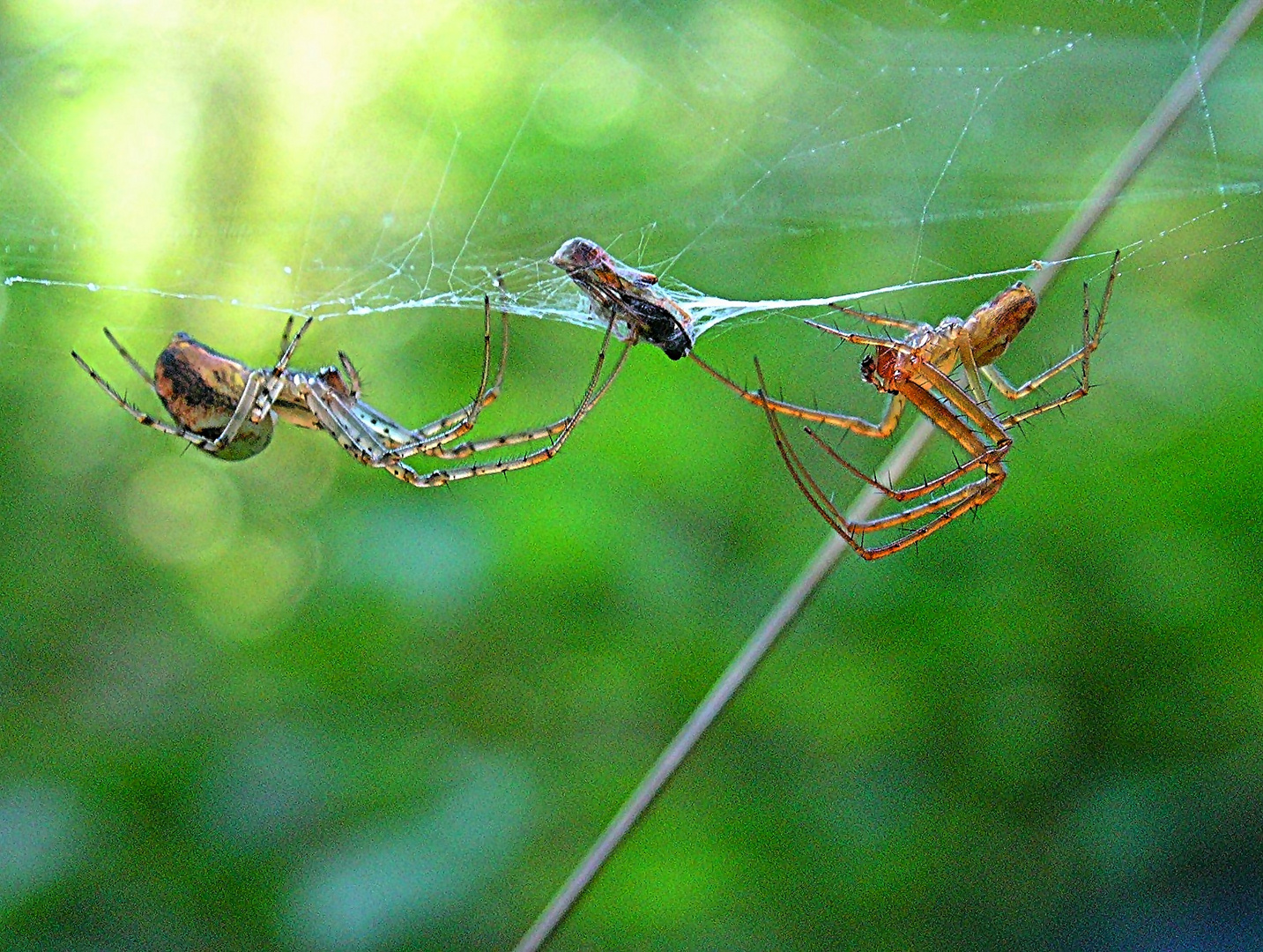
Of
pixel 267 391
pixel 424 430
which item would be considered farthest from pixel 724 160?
pixel 267 391

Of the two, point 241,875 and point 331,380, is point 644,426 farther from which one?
point 241,875

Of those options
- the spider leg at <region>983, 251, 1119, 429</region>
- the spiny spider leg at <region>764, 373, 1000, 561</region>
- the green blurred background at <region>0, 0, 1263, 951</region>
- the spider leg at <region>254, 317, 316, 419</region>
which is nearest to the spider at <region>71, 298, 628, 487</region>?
the spider leg at <region>254, 317, 316, 419</region>

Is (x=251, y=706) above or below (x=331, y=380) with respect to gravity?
below

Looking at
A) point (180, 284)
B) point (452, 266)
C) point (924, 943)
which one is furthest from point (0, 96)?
point (924, 943)

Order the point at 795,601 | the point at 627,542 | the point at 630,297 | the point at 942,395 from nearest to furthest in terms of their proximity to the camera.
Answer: the point at 795,601 < the point at 630,297 < the point at 942,395 < the point at 627,542

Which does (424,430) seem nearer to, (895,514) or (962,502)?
(895,514)

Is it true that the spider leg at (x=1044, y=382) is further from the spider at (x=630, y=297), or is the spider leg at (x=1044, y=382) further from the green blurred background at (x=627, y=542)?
the green blurred background at (x=627, y=542)
